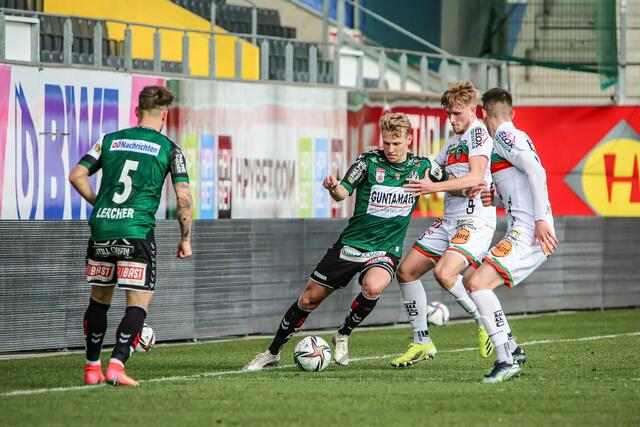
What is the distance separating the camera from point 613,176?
20.8m

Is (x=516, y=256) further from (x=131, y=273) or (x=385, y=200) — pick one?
(x=131, y=273)

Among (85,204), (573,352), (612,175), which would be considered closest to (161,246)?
(85,204)

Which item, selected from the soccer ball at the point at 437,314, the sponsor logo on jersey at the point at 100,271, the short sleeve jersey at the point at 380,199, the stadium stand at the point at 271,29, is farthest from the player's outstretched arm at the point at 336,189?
the stadium stand at the point at 271,29

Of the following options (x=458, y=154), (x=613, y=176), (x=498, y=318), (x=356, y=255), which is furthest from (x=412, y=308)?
(x=613, y=176)

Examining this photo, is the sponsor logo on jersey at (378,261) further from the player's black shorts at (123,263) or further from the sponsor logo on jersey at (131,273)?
the sponsor logo on jersey at (131,273)

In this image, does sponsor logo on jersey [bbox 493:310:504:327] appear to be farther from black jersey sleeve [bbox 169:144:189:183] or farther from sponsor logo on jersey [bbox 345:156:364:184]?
black jersey sleeve [bbox 169:144:189:183]

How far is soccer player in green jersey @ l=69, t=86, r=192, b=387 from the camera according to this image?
30.0 feet

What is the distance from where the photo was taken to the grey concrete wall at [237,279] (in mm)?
12328

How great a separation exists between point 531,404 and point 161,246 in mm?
5939

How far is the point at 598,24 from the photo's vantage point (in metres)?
21.1

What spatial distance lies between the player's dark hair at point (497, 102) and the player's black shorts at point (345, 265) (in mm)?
1530

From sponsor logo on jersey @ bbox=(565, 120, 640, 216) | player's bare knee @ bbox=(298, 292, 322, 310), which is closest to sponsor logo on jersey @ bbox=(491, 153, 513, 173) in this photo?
player's bare knee @ bbox=(298, 292, 322, 310)

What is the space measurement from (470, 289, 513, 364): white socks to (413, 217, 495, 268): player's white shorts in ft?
4.13

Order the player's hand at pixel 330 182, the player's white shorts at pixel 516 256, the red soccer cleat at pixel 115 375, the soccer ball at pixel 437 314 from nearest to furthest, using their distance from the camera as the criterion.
A: the red soccer cleat at pixel 115 375
the player's white shorts at pixel 516 256
the player's hand at pixel 330 182
the soccer ball at pixel 437 314
